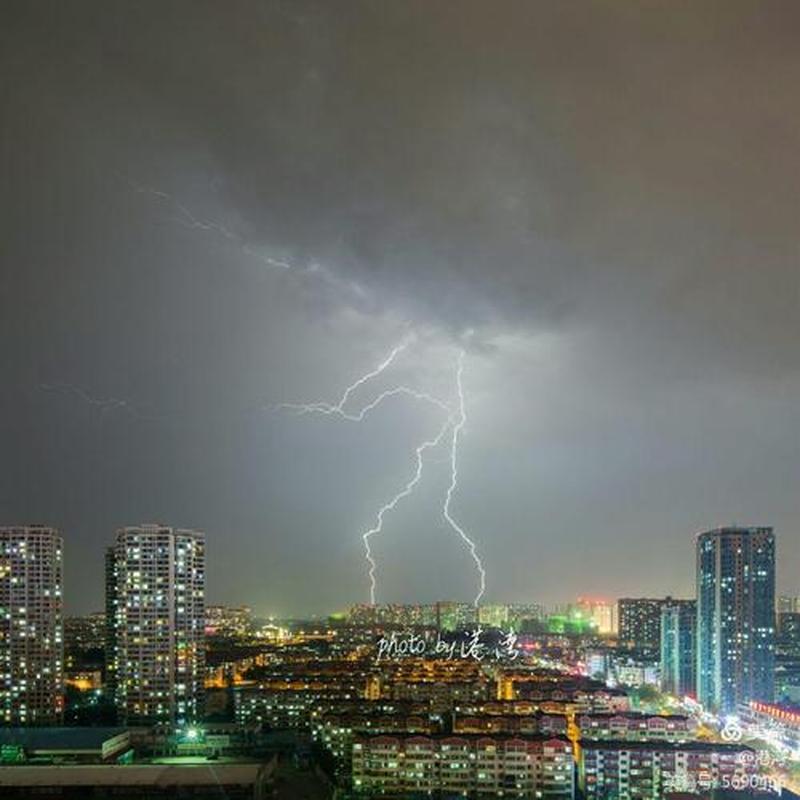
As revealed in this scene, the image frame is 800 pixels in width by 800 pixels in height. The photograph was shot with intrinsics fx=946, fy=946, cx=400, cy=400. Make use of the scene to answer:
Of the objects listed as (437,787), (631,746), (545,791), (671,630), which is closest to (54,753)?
(437,787)

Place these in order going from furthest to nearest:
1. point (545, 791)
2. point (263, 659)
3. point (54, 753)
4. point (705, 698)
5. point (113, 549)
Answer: point (263, 659), point (705, 698), point (113, 549), point (54, 753), point (545, 791)

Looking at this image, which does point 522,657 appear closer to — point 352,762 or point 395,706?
point 395,706

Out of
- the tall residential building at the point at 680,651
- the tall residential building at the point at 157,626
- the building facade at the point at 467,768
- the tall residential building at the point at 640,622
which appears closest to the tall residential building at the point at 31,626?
the tall residential building at the point at 157,626

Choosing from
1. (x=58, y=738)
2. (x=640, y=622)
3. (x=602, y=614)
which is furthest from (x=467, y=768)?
(x=602, y=614)

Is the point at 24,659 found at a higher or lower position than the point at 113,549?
lower

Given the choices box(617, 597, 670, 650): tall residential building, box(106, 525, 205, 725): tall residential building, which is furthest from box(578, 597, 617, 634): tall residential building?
box(106, 525, 205, 725): tall residential building

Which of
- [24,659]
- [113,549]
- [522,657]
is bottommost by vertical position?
[522,657]

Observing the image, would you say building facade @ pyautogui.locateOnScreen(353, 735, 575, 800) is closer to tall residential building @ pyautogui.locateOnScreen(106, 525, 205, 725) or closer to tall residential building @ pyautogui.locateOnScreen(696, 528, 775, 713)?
tall residential building @ pyautogui.locateOnScreen(106, 525, 205, 725)

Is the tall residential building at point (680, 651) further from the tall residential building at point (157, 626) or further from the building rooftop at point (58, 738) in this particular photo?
the building rooftop at point (58, 738)
